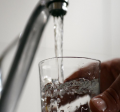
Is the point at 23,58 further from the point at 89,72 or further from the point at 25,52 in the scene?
the point at 89,72

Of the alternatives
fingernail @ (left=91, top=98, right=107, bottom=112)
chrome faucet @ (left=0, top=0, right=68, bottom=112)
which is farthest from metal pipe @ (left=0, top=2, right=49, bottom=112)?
fingernail @ (left=91, top=98, right=107, bottom=112)

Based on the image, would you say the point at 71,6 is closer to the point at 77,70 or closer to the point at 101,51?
the point at 101,51

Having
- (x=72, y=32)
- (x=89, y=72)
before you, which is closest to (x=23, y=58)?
(x=89, y=72)

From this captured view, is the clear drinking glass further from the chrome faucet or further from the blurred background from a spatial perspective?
the blurred background

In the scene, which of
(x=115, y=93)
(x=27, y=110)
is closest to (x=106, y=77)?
(x=115, y=93)

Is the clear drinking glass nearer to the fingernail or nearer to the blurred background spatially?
the fingernail

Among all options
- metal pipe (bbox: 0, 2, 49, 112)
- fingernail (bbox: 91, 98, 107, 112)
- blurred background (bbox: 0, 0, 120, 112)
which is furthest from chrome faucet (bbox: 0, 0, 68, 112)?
blurred background (bbox: 0, 0, 120, 112)

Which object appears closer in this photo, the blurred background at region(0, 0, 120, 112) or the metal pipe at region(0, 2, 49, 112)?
the metal pipe at region(0, 2, 49, 112)

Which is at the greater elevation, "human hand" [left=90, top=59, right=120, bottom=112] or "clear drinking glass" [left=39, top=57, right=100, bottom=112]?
"clear drinking glass" [left=39, top=57, right=100, bottom=112]
